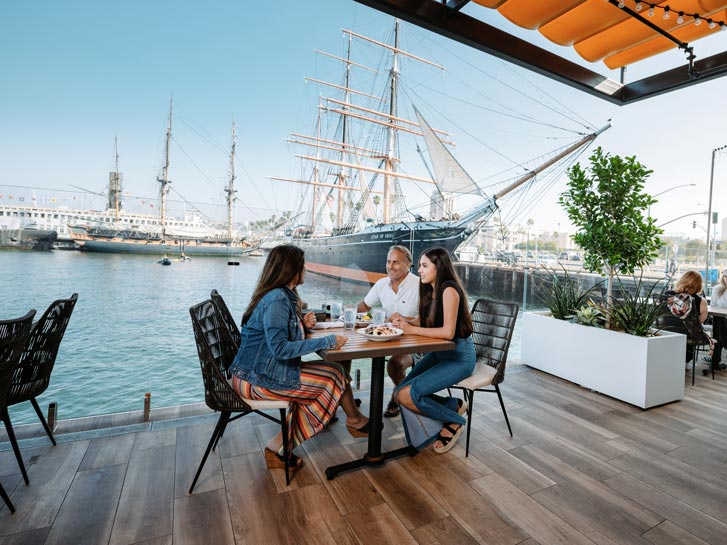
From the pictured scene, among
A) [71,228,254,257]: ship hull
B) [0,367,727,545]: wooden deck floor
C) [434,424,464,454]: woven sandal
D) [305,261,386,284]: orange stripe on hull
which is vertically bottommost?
[0,367,727,545]: wooden deck floor

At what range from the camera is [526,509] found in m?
1.84

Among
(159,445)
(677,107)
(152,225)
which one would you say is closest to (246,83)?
(152,225)

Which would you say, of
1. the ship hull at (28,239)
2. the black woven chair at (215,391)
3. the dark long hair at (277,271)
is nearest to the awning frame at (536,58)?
the dark long hair at (277,271)

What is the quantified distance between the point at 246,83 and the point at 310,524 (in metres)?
3.82

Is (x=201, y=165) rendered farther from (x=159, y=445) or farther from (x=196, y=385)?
(x=159, y=445)

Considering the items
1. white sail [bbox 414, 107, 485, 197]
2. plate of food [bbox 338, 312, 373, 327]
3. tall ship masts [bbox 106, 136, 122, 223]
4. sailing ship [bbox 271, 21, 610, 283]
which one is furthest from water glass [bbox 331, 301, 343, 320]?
white sail [bbox 414, 107, 485, 197]

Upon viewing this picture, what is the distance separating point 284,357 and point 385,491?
884 millimetres

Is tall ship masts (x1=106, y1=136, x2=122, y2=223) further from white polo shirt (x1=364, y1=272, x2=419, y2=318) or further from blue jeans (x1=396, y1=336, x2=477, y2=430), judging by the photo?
blue jeans (x1=396, y1=336, x2=477, y2=430)

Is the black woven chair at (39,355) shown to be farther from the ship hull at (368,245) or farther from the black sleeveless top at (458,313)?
the ship hull at (368,245)

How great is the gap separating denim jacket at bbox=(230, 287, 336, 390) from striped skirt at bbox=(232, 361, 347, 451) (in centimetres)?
7

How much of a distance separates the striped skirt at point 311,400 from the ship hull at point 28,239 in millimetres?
2495

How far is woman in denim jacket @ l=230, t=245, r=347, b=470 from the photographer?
1.92m

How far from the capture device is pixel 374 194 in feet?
31.5

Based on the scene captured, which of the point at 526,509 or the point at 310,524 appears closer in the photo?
the point at 310,524
